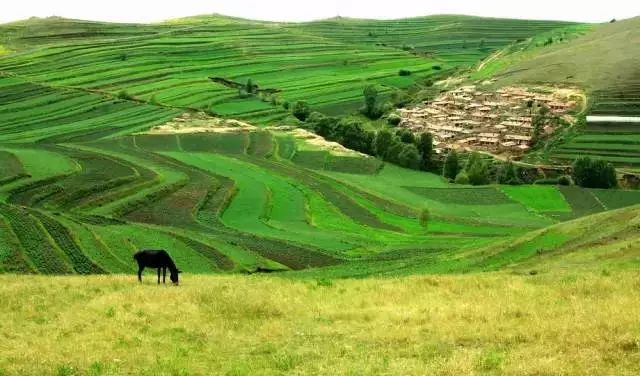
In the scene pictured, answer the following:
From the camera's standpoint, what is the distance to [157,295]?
2689 cm

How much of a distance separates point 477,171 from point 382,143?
2523 centimetres

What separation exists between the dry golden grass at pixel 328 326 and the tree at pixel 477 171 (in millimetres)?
93065

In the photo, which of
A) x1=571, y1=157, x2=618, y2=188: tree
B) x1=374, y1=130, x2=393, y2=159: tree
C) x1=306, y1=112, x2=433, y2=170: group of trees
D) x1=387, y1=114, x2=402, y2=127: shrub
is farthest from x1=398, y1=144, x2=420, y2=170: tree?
x1=387, y1=114, x2=402, y2=127: shrub

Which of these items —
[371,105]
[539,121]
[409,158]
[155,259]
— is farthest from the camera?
[371,105]

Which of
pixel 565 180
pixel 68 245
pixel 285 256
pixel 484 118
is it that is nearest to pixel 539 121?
pixel 484 118

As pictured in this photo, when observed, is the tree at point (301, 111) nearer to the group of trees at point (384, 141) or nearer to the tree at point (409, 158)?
the group of trees at point (384, 141)

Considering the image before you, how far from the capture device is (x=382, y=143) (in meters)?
143

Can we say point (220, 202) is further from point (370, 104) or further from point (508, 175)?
point (370, 104)

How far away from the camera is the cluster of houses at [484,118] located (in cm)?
15025

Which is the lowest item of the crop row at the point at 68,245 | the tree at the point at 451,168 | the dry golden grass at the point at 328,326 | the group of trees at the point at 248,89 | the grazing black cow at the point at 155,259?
the tree at the point at 451,168

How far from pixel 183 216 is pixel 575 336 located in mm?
57479

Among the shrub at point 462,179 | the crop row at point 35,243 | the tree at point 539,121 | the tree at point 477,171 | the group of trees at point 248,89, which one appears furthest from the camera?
the group of trees at point 248,89

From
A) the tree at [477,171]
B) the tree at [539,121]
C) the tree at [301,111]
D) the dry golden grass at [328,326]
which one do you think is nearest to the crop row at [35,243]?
the dry golden grass at [328,326]

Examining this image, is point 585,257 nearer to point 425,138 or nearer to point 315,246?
point 315,246
